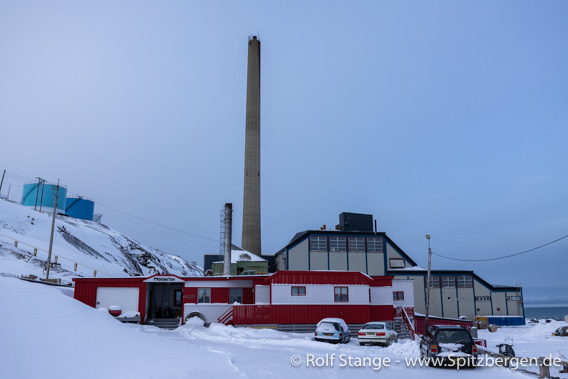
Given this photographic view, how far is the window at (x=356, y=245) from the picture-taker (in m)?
52.9

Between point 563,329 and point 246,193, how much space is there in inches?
1586

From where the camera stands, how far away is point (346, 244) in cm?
5275

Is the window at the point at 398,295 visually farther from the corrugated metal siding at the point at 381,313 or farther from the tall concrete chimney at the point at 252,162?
the tall concrete chimney at the point at 252,162

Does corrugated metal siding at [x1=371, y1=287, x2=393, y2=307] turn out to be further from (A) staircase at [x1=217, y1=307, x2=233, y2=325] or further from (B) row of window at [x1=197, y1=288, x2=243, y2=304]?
(A) staircase at [x1=217, y1=307, x2=233, y2=325]

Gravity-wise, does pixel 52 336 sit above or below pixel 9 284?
below

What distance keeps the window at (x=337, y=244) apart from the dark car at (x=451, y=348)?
111 feet

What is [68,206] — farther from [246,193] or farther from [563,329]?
[563,329]

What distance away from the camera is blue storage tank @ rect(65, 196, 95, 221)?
3649 inches

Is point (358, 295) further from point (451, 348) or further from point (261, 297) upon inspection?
point (451, 348)

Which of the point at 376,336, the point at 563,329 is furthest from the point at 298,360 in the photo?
the point at 563,329

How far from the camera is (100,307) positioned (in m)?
37.2

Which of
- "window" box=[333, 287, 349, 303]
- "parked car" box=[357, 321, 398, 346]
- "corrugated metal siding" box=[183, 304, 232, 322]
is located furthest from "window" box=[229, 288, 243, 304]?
"parked car" box=[357, 321, 398, 346]

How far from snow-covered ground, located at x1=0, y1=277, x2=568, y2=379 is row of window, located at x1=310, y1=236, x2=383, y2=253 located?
28000 mm

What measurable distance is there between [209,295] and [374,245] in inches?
914
